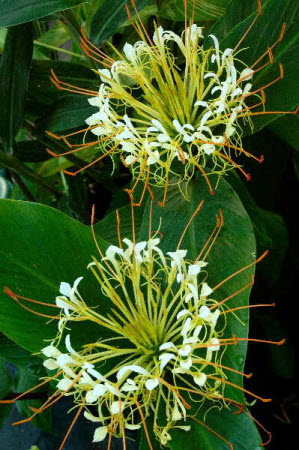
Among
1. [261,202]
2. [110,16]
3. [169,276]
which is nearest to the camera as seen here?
[169,276]

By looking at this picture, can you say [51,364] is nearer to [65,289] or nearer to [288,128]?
[65,289]

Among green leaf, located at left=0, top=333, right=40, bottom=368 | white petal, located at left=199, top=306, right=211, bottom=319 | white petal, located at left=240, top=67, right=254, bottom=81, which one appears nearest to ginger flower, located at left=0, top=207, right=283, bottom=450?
white petal, located at left=199, top=306, right=211, bottom=319

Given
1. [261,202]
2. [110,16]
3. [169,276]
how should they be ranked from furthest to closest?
[261,202], [110,16], [169,276]

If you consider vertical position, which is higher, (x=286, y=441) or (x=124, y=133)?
(x=124, y=133)

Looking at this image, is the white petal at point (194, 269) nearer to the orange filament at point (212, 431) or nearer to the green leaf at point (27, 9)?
the orange filament at point (212, 431)

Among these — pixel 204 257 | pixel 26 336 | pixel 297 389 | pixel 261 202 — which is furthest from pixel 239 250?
pixel 297 389

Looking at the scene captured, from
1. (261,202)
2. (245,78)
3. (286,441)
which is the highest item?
(245,78)

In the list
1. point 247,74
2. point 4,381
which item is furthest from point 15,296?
point 4,381

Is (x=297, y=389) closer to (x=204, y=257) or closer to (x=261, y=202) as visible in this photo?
(x=261, y=202)

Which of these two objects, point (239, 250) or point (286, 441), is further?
point (286, 441)
